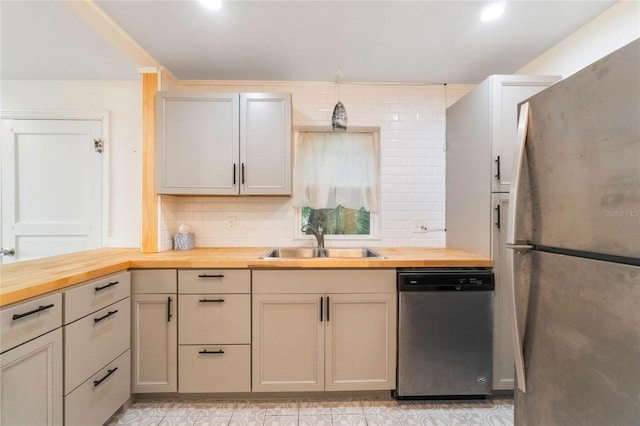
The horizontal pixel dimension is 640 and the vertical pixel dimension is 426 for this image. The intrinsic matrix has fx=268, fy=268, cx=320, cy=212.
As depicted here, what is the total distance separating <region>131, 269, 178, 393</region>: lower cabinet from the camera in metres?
1.71

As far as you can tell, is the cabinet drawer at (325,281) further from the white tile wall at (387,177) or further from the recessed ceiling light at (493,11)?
the recessed ceiling light at (493,11)

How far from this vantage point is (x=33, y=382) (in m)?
1.12

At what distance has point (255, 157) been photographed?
6.92 ft

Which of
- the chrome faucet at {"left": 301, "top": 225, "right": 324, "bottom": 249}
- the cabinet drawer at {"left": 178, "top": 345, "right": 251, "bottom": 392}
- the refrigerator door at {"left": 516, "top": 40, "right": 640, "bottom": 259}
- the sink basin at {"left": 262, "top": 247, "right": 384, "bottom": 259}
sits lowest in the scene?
the cabinet drawer at {"left": 178, "top": 345, "right": 251, "bottom": 392}

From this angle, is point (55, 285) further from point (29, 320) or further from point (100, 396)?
point (100, 396)

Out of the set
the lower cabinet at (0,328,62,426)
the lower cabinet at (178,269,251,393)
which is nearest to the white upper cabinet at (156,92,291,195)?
the lower cabinet at (178,269,251,393)

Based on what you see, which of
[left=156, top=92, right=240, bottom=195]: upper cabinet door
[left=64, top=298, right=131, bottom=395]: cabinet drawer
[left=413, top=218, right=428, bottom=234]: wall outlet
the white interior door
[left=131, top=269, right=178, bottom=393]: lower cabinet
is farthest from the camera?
[left=413, top=218, right=428, bottom=234]: wall outlet

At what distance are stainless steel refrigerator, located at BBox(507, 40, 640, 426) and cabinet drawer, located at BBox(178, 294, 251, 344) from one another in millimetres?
1444

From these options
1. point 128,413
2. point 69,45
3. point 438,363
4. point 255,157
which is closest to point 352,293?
point 438,363

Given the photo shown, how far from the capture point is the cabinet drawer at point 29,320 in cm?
103

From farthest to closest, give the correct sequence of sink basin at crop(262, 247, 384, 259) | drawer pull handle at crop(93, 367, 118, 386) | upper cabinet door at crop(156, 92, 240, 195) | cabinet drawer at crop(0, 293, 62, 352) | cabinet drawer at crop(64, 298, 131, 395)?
sink basin at crop(262, 247, 384, 259), upper cabinet door at crop(156, 92, 240, 195), drawer pull handle at crop(93, 367, 118, 386), cabinet drawer at crop(64, 298, 131, 395), cabinet drawer at crop(0, 293, 62, 352)

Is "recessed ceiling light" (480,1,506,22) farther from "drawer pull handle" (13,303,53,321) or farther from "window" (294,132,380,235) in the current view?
"drawer pull handle" (13,303,53,321)

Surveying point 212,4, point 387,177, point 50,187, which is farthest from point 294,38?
point 50,187

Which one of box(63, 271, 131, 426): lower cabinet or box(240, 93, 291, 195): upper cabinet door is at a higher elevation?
box(240, 93, 291, 195): upper cabinet door
